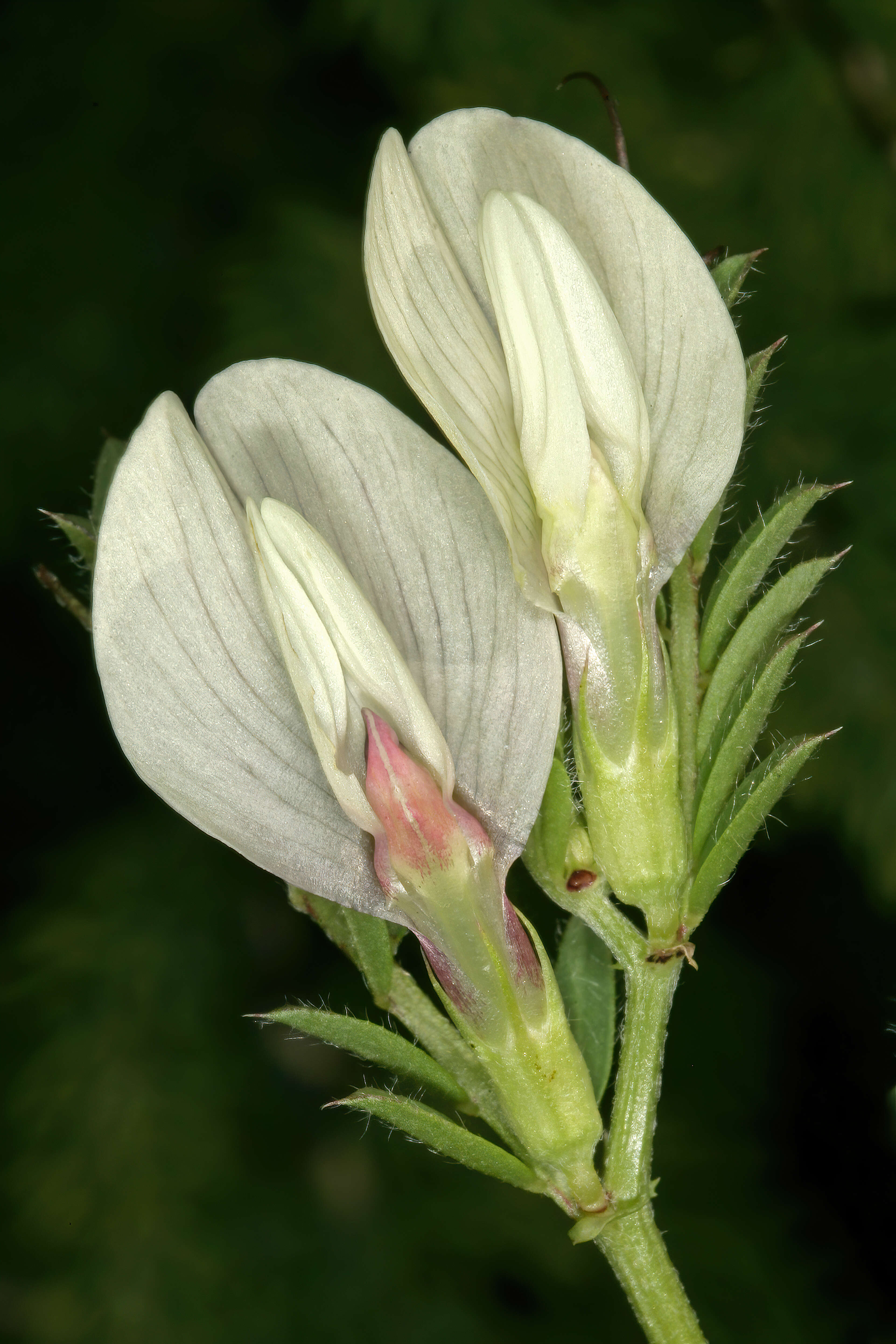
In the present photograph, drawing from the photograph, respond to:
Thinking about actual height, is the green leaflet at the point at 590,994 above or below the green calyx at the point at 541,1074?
below

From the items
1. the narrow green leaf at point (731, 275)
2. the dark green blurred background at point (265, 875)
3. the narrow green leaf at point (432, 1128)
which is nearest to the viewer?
the narrow green leaf at point (432, 1128)

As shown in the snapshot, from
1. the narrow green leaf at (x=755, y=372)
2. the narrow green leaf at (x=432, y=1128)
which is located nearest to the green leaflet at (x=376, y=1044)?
the narrow green leaf at (x=432, y=1128)

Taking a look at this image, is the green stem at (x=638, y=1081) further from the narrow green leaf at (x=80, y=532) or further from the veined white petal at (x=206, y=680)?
the narrow green leaf at (x=80, y=532)

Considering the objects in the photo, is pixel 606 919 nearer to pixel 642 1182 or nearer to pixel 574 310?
pixel 642 1182

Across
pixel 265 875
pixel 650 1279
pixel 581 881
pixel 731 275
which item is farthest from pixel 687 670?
pixel 265 875

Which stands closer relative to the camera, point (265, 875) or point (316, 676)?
point (316, 676)

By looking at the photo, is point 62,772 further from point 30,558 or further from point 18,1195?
point 18,1195
